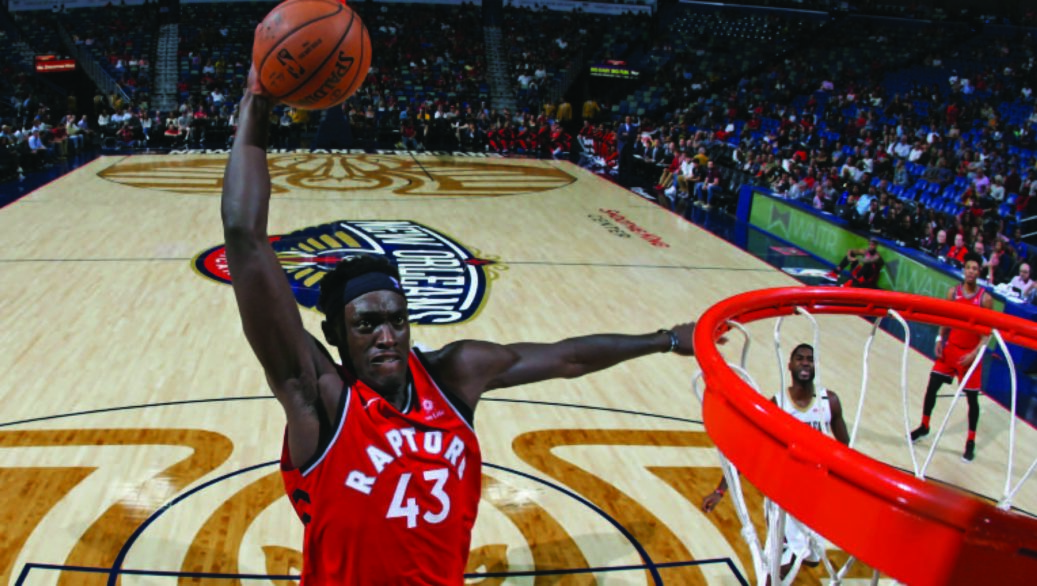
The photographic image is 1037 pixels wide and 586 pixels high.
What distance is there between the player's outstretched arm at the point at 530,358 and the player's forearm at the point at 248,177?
0.68 meters

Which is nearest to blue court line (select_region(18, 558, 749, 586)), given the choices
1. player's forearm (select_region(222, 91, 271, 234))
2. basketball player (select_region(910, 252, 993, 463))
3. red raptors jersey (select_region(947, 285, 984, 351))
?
basketball player (select_region(910, 252, 993, 463))

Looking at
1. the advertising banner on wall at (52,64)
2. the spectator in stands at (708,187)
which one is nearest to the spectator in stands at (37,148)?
the advertising banner on wall at (52,64)

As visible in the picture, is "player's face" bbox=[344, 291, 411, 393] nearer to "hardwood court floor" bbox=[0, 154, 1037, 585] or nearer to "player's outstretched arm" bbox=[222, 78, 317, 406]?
"player's outstretched arm" bbox=[222, 78, 317, 406]

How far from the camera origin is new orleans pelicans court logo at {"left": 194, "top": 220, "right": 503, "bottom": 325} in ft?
28.5

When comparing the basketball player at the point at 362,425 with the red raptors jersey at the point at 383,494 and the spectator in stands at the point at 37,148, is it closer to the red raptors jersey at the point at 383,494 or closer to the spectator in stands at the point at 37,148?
the red raptors jersey at the point at 383,494

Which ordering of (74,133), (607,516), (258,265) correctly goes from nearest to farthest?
(258,265) → (607,516) → (74,133)

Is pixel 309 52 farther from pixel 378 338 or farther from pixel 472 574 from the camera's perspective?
pixel 472 574

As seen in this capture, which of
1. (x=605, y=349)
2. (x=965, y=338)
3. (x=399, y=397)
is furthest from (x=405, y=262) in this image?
(x=399, y=397)

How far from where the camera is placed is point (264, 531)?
180 inches

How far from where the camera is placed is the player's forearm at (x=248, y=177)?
6.03 feet

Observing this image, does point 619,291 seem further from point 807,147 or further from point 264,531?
point 807,147

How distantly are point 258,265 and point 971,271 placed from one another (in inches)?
220

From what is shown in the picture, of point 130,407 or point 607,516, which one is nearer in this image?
point 607,516

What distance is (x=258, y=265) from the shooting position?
72.7 inches
